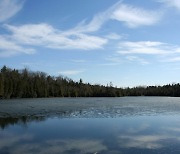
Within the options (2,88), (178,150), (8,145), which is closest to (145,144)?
(178,150)

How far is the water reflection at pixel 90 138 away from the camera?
19.8 meters

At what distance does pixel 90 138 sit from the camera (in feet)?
79.4

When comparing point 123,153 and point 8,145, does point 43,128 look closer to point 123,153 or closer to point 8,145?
point 8,145

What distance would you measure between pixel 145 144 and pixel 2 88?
101 metres

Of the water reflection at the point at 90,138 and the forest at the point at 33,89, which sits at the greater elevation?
the forest at the point at 33,89

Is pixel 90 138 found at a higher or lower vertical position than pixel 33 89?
lower

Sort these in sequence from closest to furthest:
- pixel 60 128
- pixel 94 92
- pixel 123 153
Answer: pixel 123 153 < pixel 60 128 < pixel 94 92

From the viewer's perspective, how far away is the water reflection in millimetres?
19797

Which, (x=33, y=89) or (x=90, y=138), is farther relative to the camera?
(x=33, y=89)

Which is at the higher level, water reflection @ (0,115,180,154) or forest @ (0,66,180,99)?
forest @ (0,66,180,99)

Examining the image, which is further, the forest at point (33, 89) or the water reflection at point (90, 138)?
the forest at point (33, 89)

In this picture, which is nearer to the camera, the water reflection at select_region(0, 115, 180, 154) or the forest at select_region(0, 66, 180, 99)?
the water reflection at select_region(0, 115, 180, 154)

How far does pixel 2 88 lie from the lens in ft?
383

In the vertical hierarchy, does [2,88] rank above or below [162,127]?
above
